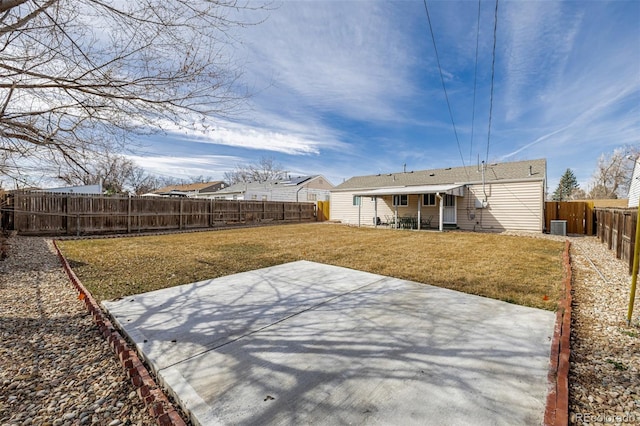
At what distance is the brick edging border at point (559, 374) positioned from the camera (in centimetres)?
177

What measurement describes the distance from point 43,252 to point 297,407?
960 cm

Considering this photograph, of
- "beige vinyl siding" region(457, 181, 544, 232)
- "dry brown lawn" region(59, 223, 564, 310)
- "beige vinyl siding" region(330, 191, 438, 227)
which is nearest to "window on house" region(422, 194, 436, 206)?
"beige vinyl siding" region(330, 191, 438, 227)

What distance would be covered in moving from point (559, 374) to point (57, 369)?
415 centimetres

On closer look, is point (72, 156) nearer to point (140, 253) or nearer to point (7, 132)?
point (7, 132)

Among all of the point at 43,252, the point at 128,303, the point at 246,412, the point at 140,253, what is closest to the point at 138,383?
the point at 246,412

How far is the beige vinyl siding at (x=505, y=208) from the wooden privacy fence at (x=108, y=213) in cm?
1458

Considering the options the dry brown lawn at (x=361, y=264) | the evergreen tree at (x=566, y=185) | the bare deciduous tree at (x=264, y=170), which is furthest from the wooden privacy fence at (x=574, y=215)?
the evergreen tree at (x=566, y=185)

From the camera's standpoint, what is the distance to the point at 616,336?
305 cm

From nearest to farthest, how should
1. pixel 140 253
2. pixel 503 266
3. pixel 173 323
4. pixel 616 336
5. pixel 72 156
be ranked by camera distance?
1. pixel 616 336
2. pixel 173 323
3. pixel 72 156
4. pixel 503 266
5. pixel 140 253

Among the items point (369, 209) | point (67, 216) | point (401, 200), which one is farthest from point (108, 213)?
point (401, 200)

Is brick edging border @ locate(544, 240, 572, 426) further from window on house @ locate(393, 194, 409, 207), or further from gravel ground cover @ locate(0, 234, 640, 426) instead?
window on house @ locate(393, 194, 409, 207)

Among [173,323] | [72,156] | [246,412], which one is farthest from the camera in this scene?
[72,156]

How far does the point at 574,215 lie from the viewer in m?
14.9

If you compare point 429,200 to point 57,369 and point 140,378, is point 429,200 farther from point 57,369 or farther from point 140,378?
point 57,369
